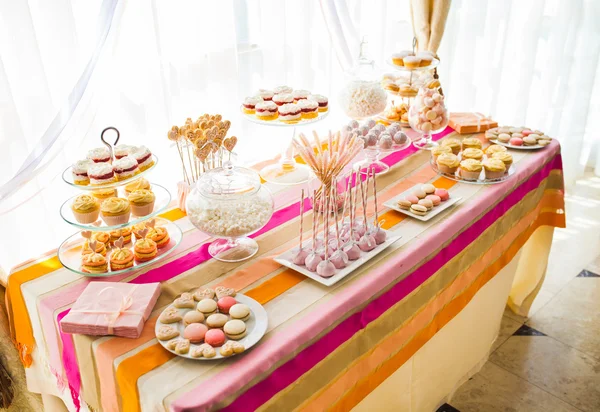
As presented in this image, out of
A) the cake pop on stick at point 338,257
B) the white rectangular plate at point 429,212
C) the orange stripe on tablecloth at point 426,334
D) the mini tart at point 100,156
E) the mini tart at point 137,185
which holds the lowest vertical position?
the orange stripe on tablecloth at point 426,334

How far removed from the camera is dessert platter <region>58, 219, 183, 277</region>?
1374 mm

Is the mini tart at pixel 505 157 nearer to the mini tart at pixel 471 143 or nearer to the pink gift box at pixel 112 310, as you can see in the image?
the mini tart at pixel 471 143

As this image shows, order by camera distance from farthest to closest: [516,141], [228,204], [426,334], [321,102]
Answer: [516,141]
[321,102]
[426,334]
[228,204]

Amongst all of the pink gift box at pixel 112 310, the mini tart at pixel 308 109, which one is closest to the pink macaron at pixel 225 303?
the pink gift box at pixel 112 310

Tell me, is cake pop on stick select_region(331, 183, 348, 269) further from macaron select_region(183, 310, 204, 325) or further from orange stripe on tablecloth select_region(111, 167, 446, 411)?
macaron select_region(183, 310, 204, 325)

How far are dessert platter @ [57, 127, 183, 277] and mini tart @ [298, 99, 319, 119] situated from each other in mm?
509

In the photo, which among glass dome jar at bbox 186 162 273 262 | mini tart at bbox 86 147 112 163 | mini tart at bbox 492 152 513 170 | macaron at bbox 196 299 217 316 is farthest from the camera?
mini tart at bbox 492 152 513 170

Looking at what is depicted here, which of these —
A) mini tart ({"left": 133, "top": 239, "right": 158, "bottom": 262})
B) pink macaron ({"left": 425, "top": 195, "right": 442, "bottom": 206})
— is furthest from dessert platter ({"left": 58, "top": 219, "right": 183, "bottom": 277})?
pink macaron ({"left": 425, "top": 195, "right": 442, "bottom": 206})

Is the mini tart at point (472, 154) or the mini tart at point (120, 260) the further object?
the mini tart at point (472, 154)

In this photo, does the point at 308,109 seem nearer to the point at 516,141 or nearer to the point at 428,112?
the point at 428,112

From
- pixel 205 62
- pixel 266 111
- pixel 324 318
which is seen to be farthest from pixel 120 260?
pixel 205 62

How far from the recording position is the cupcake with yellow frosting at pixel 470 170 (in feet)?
6.02

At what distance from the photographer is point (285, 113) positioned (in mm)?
1753

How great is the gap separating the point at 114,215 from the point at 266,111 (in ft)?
2.02
